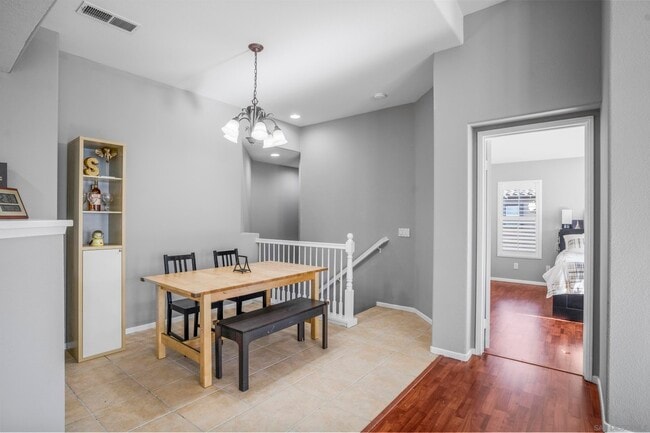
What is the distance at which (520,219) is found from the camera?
24.2 feet

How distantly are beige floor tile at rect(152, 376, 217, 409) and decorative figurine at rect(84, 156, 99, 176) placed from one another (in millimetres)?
2170

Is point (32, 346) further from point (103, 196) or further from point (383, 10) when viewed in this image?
point (383, 10)

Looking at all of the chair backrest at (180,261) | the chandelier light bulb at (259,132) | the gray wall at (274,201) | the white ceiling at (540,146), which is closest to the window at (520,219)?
the white ceiling at (540,146)

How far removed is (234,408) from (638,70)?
335cm

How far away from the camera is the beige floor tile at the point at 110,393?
2398mm

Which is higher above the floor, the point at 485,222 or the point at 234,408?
the point at 485,222

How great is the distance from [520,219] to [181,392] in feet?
24.2

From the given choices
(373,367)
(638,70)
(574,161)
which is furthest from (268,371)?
(574,161)

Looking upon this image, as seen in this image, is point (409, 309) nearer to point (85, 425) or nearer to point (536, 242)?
point (85, 425)

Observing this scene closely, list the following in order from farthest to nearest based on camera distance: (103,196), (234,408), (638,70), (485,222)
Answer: (103,196), (485,222), (234,408), (638,70)

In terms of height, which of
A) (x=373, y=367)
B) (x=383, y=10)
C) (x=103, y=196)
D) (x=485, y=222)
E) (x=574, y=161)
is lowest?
(x=373, y=367)

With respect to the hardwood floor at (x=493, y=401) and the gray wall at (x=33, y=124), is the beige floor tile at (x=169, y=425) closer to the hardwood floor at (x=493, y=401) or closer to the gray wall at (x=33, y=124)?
the hardwood floor at (x=493, y=401)

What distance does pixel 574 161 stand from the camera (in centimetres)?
696

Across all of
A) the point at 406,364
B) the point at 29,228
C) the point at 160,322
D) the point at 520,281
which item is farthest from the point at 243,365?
the point at 520,281
